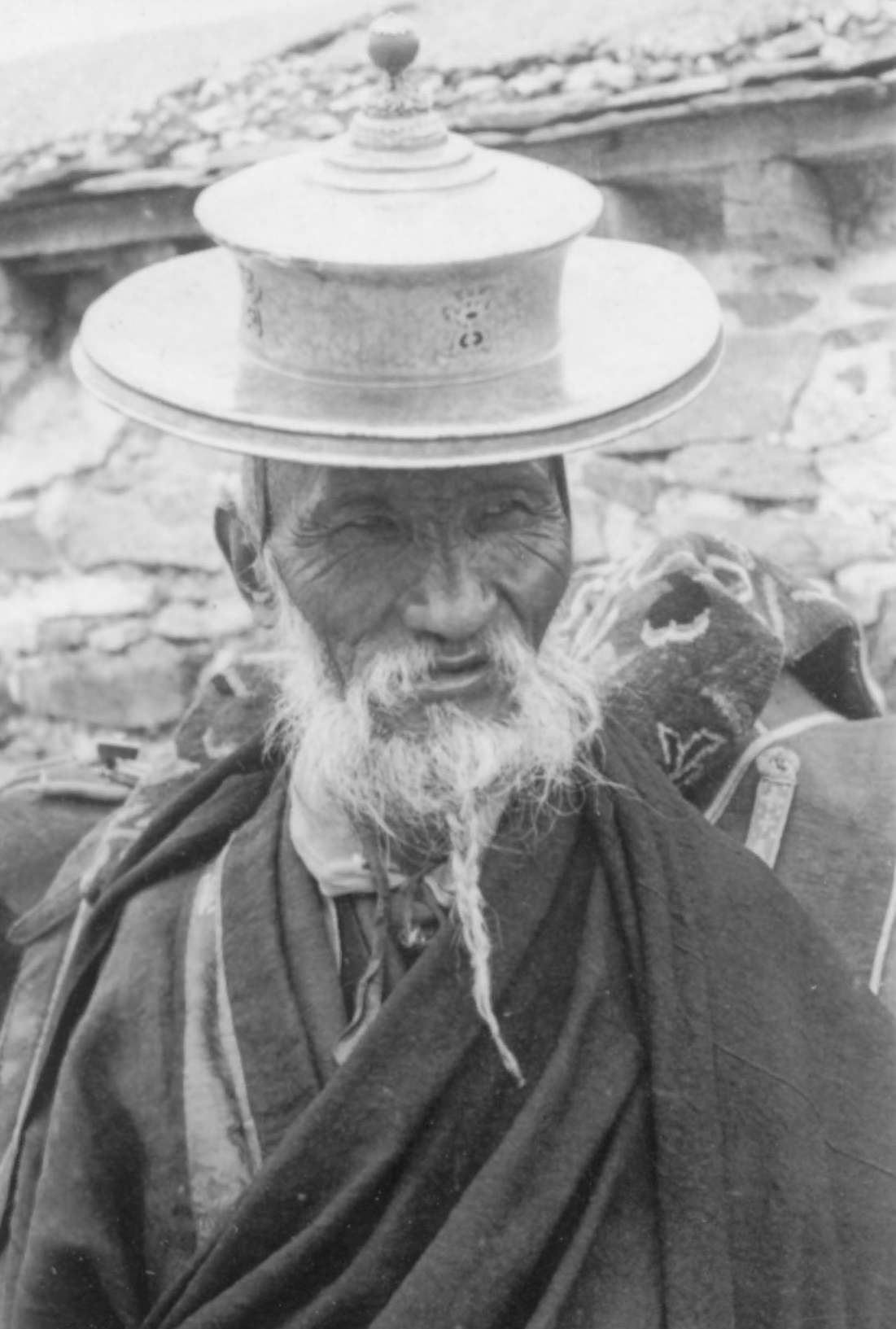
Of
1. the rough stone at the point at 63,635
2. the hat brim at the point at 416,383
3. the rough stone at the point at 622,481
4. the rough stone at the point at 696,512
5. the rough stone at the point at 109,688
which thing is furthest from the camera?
the rough stone at the point at 63,635

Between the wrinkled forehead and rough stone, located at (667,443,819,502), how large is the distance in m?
1.86

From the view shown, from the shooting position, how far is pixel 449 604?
2.36 metres

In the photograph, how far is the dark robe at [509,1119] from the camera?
225cm

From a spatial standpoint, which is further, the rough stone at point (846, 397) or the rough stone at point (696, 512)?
the rough stone at point (696, 512)

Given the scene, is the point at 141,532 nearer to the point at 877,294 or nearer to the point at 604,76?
the point at 604,76

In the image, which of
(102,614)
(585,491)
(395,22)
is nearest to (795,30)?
(585,491)

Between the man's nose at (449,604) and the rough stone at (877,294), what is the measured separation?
6.65ft

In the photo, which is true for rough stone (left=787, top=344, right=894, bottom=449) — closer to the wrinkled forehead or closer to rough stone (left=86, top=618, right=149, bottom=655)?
rough stone (left=86, top=618, right=149, bottom=655)

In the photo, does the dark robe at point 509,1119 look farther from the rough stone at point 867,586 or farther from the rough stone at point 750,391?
the rough stone at point 750,391

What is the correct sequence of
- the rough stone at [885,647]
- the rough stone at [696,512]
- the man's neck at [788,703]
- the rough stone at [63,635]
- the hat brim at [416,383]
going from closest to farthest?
1. the hat brim at [416,383]
2. the man's neck at [788,703]
3. the rough stone at [885,647]
4. the rough stone at [696,512]
5. the rough stone at [63,635]

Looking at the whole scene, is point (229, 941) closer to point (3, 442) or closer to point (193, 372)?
point (193, 372)

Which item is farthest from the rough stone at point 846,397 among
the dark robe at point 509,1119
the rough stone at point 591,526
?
the dark robe at point 509,1119

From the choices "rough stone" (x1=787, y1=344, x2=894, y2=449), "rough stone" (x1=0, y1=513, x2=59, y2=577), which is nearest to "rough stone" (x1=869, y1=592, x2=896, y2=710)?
"rough stone" (x1=787, y1=344, x2=894, y2=449)

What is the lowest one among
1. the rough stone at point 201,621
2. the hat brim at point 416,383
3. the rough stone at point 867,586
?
the rough stone at point 201,621
